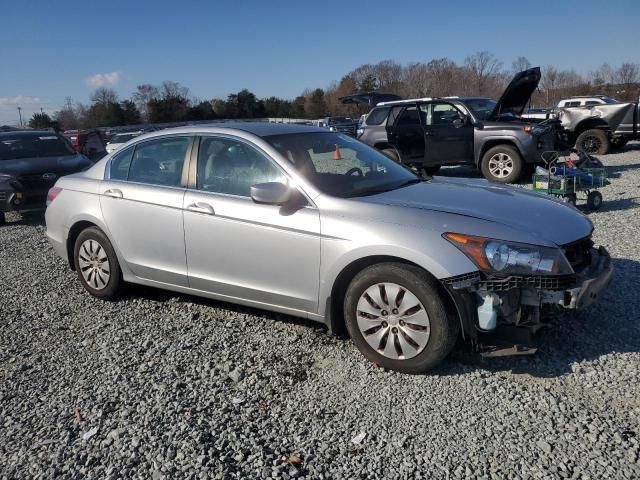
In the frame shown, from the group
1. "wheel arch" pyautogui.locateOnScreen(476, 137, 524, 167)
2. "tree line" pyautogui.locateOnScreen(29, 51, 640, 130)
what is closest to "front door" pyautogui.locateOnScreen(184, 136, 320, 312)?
"wheel arch" pyautogui.locateOnScreen(476, 137, 524, 167)

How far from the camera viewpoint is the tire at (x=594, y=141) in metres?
15.7

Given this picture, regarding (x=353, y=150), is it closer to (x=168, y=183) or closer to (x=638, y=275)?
(x=168, y=183)

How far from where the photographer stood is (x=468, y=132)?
1116cm

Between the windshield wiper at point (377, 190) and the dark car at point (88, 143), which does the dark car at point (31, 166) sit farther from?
the dark car at point (88, 143)

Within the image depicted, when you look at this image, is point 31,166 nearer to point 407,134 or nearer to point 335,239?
point 407,134

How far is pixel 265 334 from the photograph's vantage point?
420 cm

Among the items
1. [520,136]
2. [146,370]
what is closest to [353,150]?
[146,370]

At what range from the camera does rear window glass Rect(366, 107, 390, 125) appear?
40.1 feet

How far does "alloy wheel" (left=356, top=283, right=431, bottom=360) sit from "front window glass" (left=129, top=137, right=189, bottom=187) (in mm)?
1980

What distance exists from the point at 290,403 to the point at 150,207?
2.16m

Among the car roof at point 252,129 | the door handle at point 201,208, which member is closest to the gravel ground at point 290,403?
the door handle at point 201,208

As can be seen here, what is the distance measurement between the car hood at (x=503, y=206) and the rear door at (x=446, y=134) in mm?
7285

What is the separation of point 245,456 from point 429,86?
7323cm

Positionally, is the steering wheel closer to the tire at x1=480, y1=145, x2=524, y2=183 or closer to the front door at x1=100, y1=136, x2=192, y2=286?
the front door at x1=100, y1=136, x2=192, y2=286
